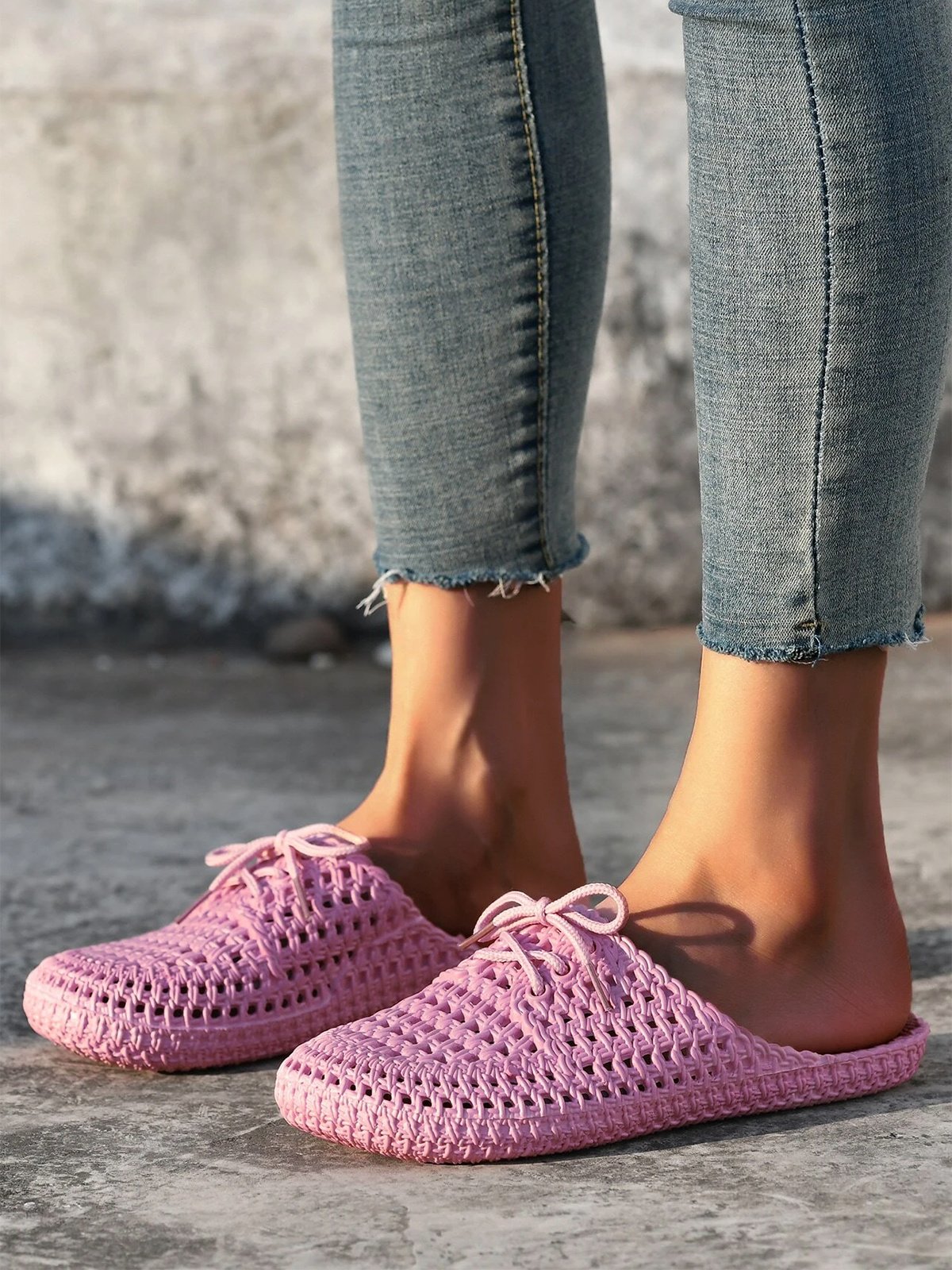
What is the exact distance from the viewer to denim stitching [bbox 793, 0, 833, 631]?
33.0 inches

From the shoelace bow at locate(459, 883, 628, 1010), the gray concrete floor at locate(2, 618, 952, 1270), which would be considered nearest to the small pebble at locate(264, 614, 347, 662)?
the gray concrete floor at locate(2, 618, 952, 1270)

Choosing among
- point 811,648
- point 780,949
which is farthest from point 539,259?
point 780,949

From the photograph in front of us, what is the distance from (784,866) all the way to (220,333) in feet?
5.50

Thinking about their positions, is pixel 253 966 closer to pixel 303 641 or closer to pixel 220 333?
pixel 303 641

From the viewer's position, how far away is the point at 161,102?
2369 mm

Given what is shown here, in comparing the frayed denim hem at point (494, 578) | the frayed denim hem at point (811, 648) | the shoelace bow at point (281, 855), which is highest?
the frayed denim hem at point (494, 578)

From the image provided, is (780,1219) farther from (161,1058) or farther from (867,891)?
(161,1058)

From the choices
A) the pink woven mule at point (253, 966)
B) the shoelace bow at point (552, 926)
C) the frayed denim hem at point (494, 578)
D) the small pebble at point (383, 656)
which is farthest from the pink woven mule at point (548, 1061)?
the small pebble at point (383, 656)

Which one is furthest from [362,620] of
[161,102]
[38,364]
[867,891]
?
[867,891]

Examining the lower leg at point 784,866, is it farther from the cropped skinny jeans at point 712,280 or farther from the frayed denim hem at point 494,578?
the frayed denim hem at point 494,578

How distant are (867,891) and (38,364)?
1780 mm

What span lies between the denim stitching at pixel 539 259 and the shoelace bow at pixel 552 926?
0.26 meters

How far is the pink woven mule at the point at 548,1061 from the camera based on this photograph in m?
0.85

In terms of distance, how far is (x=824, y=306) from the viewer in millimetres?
858
